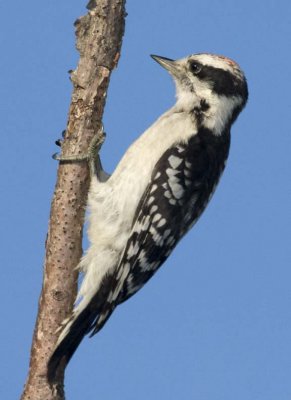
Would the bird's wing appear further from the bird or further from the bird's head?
the bird's head

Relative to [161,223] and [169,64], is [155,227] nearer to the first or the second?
[161,223]

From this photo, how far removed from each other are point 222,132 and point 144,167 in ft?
2.12

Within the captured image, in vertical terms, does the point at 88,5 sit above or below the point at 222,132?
above

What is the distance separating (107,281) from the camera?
3928 mm

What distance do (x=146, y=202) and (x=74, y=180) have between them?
0.46m

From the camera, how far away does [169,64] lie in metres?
4.45

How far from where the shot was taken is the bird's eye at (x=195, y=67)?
4.27 metres

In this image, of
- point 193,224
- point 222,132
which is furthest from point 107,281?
point 222,132

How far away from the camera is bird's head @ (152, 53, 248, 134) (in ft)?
13.7

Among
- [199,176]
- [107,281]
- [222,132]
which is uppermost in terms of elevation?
[222,132]

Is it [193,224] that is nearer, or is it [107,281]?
[107,281]

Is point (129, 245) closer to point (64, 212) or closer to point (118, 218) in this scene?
point (118, 218)

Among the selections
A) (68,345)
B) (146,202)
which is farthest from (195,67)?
(68,345)

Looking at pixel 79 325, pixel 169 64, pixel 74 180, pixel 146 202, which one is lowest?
pixel 79 325
